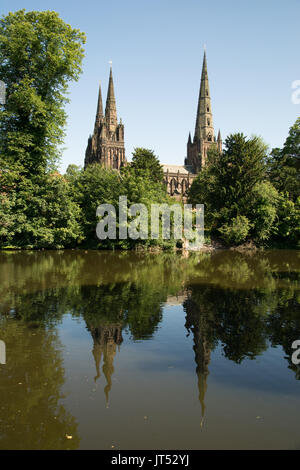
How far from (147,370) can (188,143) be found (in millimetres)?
109855

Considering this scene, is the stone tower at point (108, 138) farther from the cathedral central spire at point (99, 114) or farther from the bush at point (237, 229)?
the bush at point (237, 229)

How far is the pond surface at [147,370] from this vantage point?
15.1 feet

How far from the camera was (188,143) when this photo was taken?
11088cm

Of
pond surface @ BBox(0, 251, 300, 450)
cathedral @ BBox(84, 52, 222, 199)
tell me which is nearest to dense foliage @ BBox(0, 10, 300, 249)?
pond surface @ BBox(0, 251, 300, 450)

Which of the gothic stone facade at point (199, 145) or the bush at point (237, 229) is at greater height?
the gothic stone facade at point (199, 145)

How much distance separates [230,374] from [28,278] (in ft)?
37.4

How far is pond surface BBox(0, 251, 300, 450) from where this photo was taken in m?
4.60

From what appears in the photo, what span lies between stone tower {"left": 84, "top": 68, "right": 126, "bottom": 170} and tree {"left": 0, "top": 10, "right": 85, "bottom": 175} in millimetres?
61390

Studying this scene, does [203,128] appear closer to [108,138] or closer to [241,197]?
[108,138]

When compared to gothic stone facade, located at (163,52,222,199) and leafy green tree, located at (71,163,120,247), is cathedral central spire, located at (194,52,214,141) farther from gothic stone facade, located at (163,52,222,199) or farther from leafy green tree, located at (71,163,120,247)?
leafy green tree, located at (71,163,120,247)

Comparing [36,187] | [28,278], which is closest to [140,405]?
[28,278]

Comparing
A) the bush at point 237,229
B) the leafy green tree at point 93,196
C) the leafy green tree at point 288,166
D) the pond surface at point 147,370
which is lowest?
the pond surface at point 147,370

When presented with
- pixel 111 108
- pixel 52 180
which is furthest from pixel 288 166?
pixel 111 108

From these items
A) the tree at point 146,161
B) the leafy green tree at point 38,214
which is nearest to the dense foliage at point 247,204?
the tree at point 146,161
